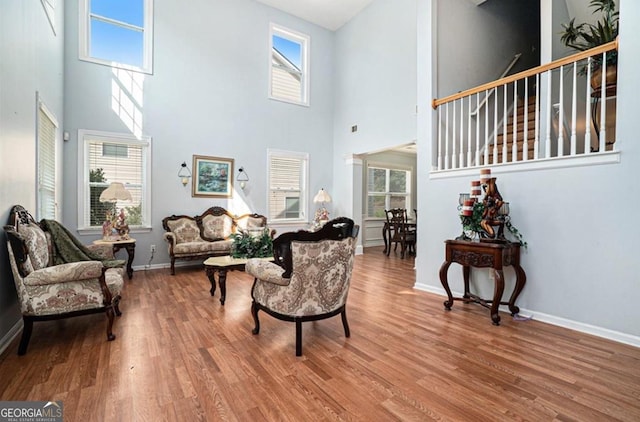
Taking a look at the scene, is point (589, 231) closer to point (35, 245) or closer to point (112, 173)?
point (35, 245)

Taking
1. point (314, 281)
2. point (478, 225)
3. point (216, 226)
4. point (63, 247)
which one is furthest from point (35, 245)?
point (478, 225)

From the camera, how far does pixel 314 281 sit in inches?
92.0

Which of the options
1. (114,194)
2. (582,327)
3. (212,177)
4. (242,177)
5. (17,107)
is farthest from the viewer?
(242,177)

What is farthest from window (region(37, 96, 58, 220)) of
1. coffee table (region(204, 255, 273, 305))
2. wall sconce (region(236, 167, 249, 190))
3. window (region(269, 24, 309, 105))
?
window (region(269, 24, 309, 105))

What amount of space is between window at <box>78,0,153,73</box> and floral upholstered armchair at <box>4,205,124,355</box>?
372cm

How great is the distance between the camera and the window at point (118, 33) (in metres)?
5.03

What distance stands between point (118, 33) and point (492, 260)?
6695 millimetres

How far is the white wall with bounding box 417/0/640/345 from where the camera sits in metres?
2.52

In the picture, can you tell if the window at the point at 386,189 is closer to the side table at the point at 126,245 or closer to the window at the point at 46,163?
the side table at the point at 126,245

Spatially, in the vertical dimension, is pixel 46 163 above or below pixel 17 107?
below

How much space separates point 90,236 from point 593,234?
6588 millimetres

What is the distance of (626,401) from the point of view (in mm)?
1740

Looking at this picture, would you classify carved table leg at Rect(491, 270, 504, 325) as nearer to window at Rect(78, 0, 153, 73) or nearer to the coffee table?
the coffee table

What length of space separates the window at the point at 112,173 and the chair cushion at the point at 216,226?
96cm
